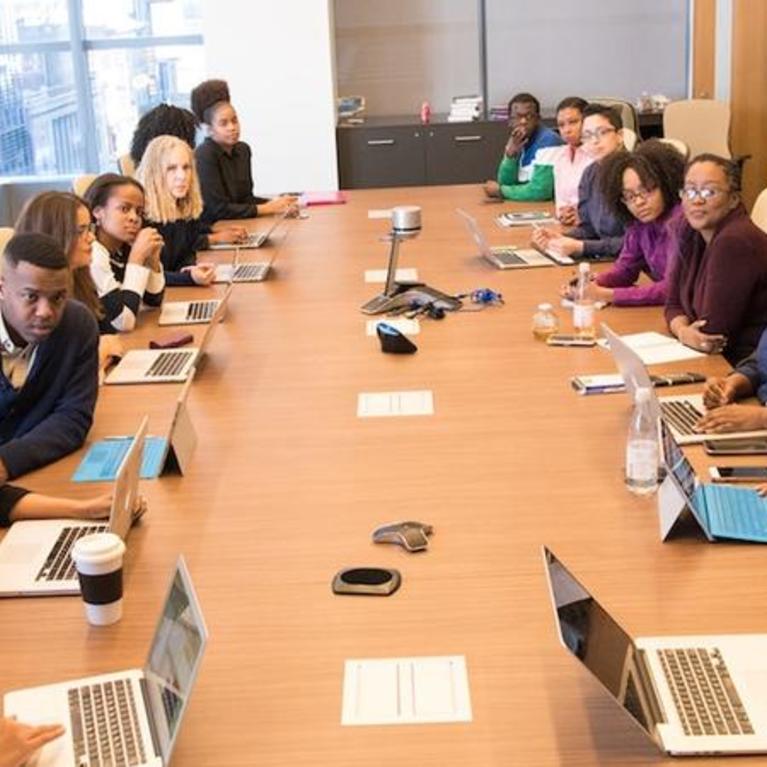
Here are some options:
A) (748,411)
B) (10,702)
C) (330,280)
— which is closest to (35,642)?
(10,702)

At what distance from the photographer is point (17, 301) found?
2621 mm

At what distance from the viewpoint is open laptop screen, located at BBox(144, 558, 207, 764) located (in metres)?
1.45

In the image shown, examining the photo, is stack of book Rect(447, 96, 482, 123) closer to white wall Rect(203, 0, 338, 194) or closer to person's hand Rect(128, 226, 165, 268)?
white wall Rect(203, 0, 338, 194)

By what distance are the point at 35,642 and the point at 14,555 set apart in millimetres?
312

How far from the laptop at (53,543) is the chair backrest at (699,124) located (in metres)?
5.84

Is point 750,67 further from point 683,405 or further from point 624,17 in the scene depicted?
point 683,405

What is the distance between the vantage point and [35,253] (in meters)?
2.61

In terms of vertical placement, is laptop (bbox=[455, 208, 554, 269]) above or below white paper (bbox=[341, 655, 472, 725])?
above

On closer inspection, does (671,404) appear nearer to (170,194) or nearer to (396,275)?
(396,275)

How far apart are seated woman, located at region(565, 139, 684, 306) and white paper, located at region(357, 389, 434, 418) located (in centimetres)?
100

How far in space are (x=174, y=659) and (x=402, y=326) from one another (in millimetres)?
2235

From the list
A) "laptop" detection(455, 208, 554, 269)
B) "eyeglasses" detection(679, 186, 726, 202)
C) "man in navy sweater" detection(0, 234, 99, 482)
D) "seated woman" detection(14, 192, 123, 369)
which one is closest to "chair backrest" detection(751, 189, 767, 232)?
"laptop" detection(455, 208, 554, 269)

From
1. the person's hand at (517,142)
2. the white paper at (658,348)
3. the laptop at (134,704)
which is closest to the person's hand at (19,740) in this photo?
the laptop at (134,704)

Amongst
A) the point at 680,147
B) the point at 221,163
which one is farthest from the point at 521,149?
the point at 221,163
